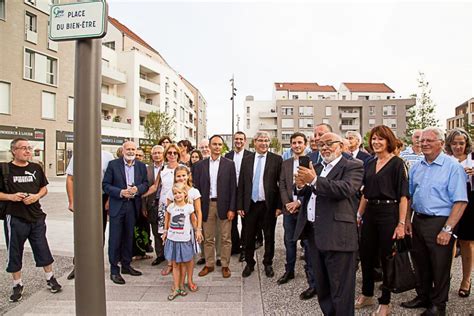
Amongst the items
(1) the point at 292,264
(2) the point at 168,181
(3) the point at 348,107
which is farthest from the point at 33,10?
(3) the point at 348,107

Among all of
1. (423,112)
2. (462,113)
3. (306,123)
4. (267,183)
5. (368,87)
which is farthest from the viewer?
(368,87)

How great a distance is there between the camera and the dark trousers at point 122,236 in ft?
17.2

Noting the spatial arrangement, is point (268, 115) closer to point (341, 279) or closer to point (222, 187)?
point (222, 187)

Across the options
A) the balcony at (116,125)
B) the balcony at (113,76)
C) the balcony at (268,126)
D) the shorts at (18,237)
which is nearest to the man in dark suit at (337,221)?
the shorts at (18,237)

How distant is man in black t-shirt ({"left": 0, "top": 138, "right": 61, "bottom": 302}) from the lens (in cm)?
452

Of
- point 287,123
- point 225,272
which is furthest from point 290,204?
point 287,123

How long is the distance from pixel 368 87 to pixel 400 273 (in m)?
83.1

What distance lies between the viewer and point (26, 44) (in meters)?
27.3

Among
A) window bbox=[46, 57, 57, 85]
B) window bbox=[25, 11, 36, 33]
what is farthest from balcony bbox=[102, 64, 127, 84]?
window bbox=[25, 11, 36, 33]

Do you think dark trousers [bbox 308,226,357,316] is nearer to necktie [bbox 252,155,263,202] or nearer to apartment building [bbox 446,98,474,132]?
necktie [bbox 252,155,263,202]

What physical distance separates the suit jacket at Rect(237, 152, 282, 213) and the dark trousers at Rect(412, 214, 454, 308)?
2.03 metres

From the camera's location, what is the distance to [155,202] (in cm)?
617

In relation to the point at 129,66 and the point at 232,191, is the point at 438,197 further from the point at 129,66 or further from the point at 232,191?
the point at 129,66

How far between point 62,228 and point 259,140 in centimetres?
A: 630
